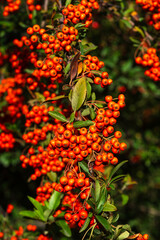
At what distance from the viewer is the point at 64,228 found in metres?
2.59

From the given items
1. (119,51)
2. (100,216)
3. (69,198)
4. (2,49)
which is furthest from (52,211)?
(119,51)

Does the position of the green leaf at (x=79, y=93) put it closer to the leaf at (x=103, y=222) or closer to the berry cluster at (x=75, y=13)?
the berry cluster at (x=75, y=13)

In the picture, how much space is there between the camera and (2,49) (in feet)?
14.4

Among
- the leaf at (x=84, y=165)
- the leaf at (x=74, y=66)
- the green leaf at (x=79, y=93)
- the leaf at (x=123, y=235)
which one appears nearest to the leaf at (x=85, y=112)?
the green leaf at (x=79, y=93)

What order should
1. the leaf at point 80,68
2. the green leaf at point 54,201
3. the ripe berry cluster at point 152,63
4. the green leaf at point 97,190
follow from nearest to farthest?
the green leaf at point 97,190 → the leaf at point 80,68 → the green leaf at point 54,201 → the ripe berry cluster at point 152,63

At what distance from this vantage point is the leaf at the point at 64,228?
8.41 feet

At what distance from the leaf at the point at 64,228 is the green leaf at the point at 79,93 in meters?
1.27

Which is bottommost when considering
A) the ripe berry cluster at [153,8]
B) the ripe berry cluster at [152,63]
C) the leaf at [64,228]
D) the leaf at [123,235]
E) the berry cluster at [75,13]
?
the leaf at [64,228]

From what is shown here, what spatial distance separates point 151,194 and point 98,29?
4446mm

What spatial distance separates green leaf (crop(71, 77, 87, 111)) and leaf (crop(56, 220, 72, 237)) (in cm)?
127

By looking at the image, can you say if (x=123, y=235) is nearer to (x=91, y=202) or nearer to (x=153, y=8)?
(x=91, y=202)

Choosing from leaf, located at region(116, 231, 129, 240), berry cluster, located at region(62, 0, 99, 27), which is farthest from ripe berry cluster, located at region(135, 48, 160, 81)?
leaf, located at region(116, 231, 129, 240)

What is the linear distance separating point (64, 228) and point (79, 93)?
4.67 ft

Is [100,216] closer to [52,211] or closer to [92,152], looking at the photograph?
[92,152]
